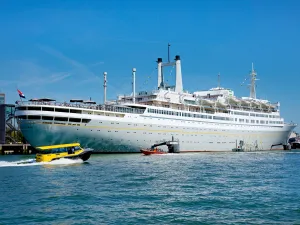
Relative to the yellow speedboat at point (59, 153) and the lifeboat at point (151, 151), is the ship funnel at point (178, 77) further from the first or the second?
the yellow speedboat at point (59, 153)

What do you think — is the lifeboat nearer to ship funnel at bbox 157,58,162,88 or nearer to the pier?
ship funnel at bbox 157,58,162,88

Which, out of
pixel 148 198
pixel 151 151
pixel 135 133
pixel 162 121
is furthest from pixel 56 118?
pixel 148 198

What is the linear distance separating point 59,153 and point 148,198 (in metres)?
20.4

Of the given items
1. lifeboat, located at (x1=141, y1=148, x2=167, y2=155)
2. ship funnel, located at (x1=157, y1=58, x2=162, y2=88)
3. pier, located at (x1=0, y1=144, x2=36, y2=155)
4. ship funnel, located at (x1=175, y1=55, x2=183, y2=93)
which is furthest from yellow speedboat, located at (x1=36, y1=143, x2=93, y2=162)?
pier, located at (x1=0, y1=144, x2=36, y2=155)

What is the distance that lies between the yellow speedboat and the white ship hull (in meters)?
7.88

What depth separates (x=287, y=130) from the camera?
87.6 m

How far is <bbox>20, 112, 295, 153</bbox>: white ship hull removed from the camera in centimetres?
4534

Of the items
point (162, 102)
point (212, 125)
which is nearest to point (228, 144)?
point (212, 125)

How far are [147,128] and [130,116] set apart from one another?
142 inches

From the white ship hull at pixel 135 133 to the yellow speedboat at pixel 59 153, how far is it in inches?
310

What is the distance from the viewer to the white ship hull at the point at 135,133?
45.3 m

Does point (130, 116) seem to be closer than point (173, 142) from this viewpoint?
Yes

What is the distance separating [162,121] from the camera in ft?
184

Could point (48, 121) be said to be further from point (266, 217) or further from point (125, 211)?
point (266, 217)
